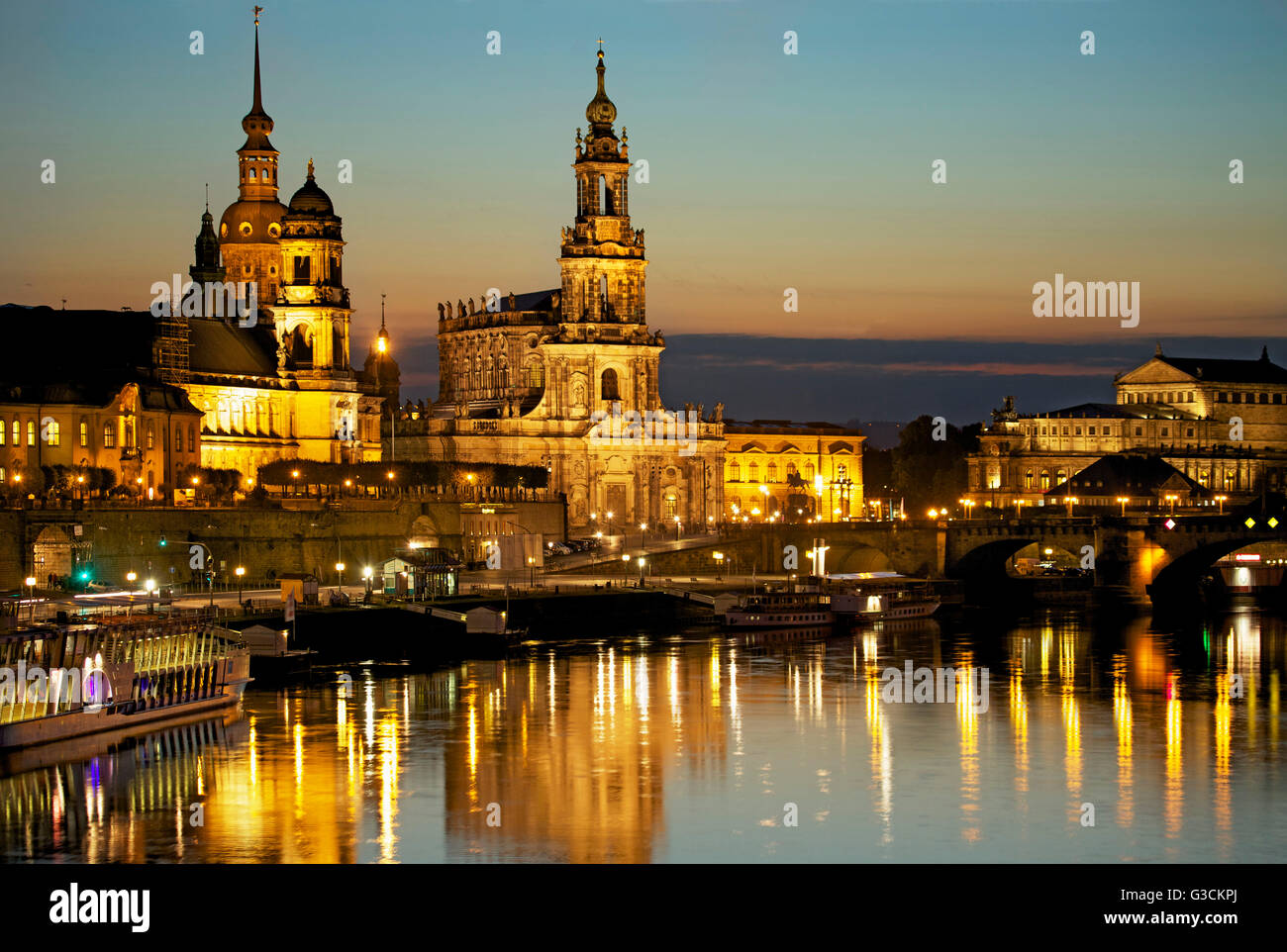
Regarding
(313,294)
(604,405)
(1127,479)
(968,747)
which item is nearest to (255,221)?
(313,294)

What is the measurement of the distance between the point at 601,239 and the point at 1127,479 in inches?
1899

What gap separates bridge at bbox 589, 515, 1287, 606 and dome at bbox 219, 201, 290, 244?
36684 mm

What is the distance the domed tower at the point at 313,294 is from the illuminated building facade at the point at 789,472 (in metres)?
50.5

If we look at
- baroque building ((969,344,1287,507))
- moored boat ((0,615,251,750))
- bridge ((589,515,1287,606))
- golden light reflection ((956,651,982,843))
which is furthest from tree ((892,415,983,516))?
moored boat ((0,615,251,750))

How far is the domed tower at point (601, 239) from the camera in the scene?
129625 millimetres

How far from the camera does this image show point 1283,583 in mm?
122500

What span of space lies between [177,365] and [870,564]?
143 feet

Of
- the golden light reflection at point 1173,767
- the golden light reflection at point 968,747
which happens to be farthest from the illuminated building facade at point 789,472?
the golden light reflection at point 1173,767

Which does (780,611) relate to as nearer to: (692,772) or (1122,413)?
(692,772)

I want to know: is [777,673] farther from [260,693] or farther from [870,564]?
[870,564]

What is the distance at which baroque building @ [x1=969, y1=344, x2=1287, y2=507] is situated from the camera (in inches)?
6491

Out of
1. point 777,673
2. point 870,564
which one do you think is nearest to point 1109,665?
point 777,673

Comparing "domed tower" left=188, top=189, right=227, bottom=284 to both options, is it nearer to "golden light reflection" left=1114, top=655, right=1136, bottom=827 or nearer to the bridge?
the bridge

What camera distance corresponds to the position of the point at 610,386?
13212 cm
